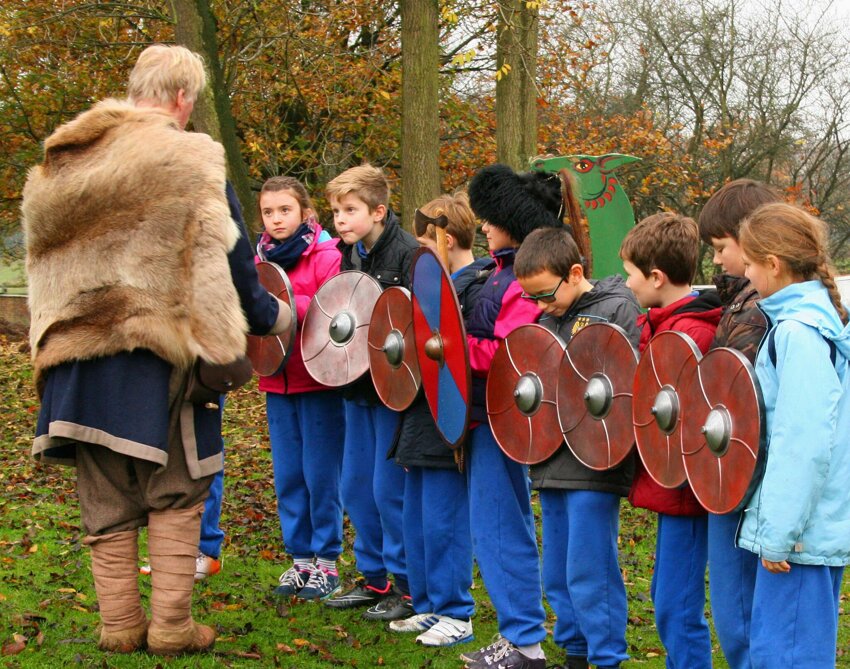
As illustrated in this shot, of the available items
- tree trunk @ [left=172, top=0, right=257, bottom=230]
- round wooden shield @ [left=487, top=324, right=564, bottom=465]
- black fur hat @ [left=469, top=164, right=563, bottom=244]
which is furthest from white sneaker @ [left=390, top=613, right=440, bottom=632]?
tree trunk @ [left=172, top=0, right=257, bottom=230]

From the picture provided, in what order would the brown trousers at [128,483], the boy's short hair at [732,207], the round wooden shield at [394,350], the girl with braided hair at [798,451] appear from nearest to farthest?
the girl with braided hair at [798,451], the boy's short hair at [732,207], the brown trousers at [128,483], the round wooden shield at [394,350]

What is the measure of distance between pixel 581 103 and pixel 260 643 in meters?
19.5

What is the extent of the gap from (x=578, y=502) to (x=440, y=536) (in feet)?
2.64

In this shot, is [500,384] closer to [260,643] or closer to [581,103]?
[260,643]

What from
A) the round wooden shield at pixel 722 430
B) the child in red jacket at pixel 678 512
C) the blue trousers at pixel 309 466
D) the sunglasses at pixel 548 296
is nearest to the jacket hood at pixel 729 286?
the child in red jacket at pixel 678 512

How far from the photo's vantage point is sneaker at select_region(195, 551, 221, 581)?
16.9ft

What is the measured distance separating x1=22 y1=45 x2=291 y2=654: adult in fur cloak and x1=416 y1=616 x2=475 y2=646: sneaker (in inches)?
41.1

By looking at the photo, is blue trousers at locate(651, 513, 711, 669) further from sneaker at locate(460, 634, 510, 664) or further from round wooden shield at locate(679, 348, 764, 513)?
sneaker at locate(460, 634, 510, 664)

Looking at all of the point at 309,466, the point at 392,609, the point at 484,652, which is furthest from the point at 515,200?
the point at 392,609

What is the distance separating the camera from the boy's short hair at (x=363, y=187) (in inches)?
179

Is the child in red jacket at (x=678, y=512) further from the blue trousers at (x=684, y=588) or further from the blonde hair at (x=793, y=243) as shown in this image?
the blonde hair at (x=793, y=243)

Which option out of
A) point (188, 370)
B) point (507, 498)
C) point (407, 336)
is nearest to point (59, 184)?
point (188, 370)

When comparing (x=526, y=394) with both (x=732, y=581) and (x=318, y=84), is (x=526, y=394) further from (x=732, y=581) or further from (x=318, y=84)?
(x=318, y=84)

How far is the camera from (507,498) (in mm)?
3912
